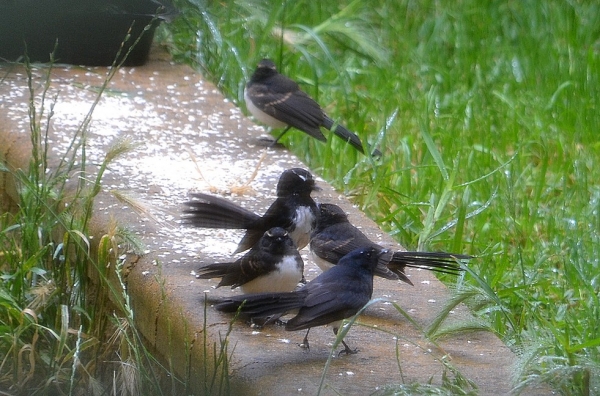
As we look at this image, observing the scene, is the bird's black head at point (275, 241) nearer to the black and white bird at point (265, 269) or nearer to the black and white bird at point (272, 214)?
the black and white bird at point (265, 269)

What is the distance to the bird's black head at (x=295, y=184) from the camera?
401 cm

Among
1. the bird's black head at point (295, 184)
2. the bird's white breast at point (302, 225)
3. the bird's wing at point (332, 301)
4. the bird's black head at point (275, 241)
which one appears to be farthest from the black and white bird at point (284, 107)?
the bird's wing at point (332, 301)

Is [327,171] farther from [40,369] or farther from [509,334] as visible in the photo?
[40,369]

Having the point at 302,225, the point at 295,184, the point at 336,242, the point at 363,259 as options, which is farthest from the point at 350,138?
the point at 363,259

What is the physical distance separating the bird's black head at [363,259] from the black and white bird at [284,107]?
92.3 inches

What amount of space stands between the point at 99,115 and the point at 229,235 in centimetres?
156

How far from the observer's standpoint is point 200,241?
3871 mm

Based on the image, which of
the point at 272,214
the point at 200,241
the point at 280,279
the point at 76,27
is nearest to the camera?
the point at 280,279

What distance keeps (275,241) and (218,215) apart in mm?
425

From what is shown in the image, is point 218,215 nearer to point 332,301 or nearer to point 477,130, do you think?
point 332,301

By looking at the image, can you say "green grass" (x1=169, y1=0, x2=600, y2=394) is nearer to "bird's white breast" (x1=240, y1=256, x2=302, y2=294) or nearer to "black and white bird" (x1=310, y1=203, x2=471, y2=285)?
"black and white bird" (x1=310, y1=203, x2=471, y2=285)

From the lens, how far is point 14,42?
562 cm

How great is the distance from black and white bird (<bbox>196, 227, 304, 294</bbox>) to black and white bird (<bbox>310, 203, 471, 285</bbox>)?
27 centimetres

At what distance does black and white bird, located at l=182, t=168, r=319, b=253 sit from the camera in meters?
3.62
